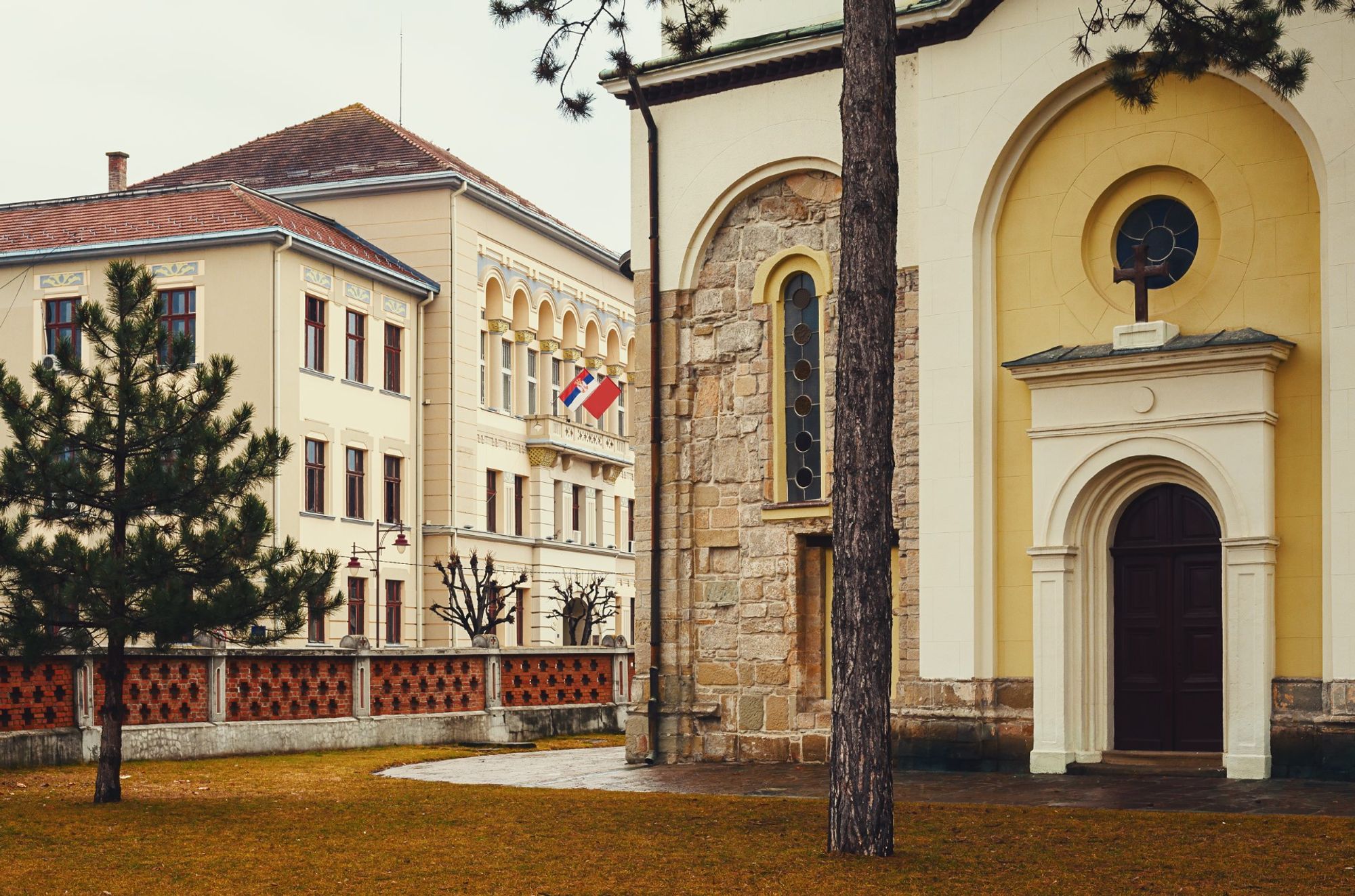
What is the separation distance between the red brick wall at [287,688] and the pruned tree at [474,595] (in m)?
12.6

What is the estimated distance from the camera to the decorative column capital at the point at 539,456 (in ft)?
160

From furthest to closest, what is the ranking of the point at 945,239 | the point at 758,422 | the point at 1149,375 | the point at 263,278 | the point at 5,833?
the point at 263,278
the point at 758,422
the point at 945,239
the point at 1149,375
the point at 5,833

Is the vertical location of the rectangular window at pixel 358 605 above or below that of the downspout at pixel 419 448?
below

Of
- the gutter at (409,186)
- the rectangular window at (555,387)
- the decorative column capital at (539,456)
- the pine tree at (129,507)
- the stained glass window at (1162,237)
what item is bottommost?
the pine tree at (129,507)

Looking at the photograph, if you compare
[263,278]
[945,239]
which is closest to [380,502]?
[263,278]

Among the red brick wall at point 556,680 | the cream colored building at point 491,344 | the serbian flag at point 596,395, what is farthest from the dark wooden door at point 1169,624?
the cream colored building at point 491,344

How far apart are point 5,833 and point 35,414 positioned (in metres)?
3.79

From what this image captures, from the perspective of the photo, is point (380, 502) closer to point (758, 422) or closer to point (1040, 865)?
point (758, 422)

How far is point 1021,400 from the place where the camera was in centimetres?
1877

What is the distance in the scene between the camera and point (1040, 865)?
10.8m

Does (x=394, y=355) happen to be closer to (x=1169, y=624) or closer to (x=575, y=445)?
(x=575, y=445)

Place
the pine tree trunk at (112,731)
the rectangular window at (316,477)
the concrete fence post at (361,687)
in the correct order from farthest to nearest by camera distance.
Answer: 1. the rectangular window at (316,477)
2. the concrete fence post at (361,687)
3. the pine tree trunk at (112,731)

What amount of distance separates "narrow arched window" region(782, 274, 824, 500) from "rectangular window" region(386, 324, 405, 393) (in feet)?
78.6

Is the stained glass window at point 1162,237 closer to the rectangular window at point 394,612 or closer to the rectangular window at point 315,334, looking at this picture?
the rectangular window at point 315,334
